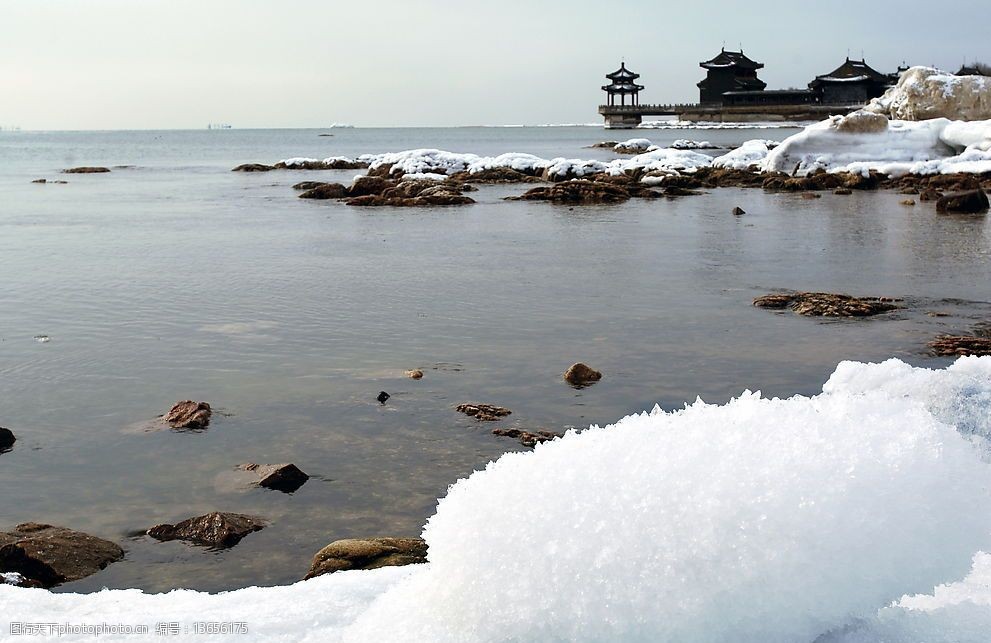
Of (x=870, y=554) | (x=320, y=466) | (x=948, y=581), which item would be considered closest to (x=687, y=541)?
(x=870, y=554)

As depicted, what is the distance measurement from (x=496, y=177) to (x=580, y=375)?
25.0 m

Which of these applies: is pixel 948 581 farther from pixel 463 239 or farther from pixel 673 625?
pixel 463 239

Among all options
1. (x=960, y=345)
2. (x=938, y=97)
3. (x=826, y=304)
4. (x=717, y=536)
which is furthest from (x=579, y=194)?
(x=938, y=97)

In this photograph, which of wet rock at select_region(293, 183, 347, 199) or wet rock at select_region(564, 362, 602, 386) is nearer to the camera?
wet rock at select_region(564, 362, 602, 386)

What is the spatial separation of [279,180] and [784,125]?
69778 mm

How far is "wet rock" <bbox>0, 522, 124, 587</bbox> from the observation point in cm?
361

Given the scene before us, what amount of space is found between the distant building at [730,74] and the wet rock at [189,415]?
10036cm

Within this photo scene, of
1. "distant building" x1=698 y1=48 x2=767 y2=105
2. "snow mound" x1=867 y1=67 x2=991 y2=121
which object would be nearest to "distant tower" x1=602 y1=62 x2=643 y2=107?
"distant building" x1=698 y1=48 x2=767 y2=105

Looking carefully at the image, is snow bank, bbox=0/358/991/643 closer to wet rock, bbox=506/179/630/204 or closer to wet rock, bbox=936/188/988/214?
wet rock, bbox=936/188/988/214

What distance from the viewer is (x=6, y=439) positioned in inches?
209

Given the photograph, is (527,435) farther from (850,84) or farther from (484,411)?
(850,84)

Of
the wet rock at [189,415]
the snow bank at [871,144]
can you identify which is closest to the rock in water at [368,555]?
the wet rock at [189,415]

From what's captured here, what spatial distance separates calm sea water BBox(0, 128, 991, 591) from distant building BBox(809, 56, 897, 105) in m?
81.9

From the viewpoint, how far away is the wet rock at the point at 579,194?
2325 cm
